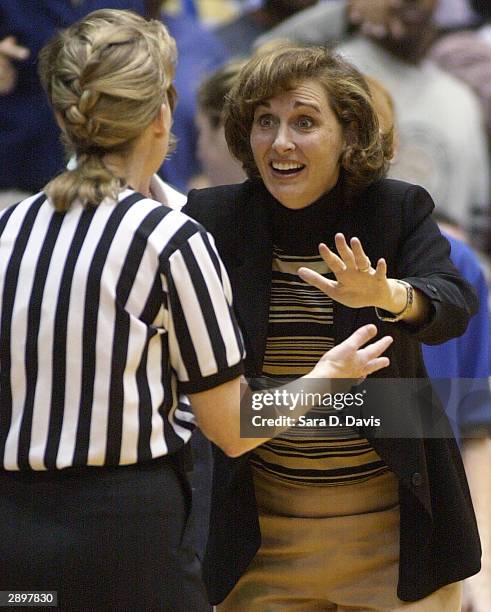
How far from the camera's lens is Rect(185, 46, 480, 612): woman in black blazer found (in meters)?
1.90

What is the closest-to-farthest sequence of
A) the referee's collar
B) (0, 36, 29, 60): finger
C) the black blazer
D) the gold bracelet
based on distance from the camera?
1. the gold bracelet
2. the black blazer
3. the referee's collar
4. (0, 36, 29, 60): finger

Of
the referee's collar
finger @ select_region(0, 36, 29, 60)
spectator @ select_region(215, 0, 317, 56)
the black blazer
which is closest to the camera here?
the black blazer

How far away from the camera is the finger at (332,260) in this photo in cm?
170

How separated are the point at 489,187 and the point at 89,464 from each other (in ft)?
8.15

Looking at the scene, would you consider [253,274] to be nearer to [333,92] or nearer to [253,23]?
[333,92]

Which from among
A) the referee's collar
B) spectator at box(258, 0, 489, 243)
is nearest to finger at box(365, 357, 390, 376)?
the referee's collar

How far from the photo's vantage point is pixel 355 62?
322 cm

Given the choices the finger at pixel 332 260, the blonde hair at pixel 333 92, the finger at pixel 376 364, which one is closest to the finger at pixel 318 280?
the finger at pixel 332 260

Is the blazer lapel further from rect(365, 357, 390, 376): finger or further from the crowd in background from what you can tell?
the crowd in background

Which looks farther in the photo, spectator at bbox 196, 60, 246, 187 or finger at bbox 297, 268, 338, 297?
spectator at bbox 196, 60, 246, 187

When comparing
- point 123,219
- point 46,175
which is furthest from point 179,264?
point 46,175

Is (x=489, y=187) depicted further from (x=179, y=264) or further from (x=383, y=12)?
(x=179, y=264)

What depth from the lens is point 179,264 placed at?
164 cm

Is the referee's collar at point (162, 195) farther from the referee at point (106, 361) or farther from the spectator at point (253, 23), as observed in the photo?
the spectator at point (253, 23)
